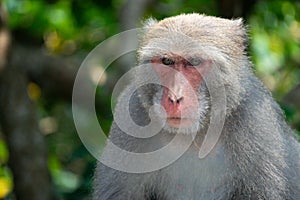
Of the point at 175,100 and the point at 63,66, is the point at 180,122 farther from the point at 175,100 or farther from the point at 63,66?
the point at 63,66

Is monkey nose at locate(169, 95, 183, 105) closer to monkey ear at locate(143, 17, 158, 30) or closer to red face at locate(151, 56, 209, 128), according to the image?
red face at locate(151, 56, 209, 128)

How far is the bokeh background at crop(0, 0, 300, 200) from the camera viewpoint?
8195 mm

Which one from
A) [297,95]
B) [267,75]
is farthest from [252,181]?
[267,75]

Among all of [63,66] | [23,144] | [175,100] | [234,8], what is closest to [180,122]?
[175,100]

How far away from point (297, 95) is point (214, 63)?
10.6 ft

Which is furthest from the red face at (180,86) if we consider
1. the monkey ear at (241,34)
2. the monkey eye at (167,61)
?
the monkey ear at (241,34)

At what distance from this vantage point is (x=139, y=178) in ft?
18.7

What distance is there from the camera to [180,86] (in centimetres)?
525

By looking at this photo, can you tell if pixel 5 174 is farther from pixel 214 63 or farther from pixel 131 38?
pixel 214 63

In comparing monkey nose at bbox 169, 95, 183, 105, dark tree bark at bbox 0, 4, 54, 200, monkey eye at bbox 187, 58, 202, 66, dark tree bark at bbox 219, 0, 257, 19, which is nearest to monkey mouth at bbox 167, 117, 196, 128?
monkey nose at bbox 169, 95, 183, 105

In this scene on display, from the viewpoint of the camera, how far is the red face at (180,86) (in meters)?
5.20

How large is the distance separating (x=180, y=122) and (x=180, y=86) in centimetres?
→ 21

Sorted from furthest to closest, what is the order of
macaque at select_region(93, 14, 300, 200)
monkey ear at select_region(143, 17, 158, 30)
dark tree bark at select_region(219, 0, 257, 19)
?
1. dark tree bark at select_region(219, 0, 257, 19)
2. monkey ear at select_region(143, 17, 158, 30)
3. macaque at select_region(93, 14, 300, 200)

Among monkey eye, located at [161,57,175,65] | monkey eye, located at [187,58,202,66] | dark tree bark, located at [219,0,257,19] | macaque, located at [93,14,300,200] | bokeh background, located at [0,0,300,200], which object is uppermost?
monkey eye, located at [187,58,202,66]
